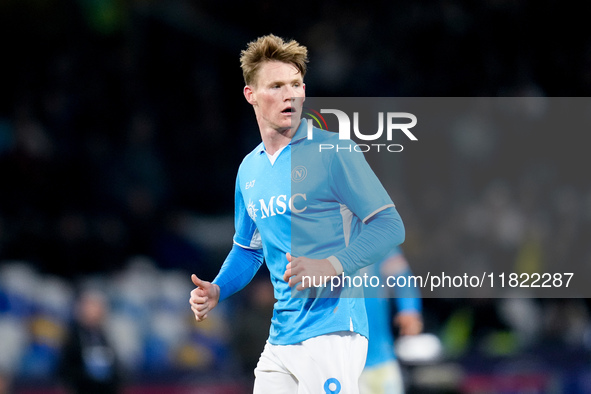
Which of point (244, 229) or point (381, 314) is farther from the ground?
point (244, 229)

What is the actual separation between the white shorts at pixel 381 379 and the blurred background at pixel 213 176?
58.0 inches

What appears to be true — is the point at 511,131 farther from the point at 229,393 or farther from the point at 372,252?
the point at 372,252

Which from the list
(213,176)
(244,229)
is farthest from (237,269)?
(213,176)

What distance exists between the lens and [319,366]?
3.64 m

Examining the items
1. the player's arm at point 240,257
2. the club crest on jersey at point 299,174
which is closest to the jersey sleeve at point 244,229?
the player's arm at point 240,257

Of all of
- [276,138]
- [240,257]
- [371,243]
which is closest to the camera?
[371,243]

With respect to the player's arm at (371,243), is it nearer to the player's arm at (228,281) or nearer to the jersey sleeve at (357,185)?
the jersey sleeve at (357,185)

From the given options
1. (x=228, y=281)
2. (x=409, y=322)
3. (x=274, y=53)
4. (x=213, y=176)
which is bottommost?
(x=409, y=322)

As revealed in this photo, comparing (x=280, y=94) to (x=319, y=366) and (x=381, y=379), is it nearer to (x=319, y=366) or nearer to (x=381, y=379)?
(x=319, y=366)

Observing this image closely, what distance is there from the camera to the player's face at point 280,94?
3.91m

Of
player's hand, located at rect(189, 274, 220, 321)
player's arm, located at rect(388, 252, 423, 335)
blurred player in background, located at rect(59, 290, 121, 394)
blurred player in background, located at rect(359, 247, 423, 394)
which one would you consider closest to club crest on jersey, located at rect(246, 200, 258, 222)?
player's hand, located at rect(189, 274, 220, 321)

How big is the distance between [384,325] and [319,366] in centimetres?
123

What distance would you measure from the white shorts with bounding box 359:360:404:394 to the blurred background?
147 centimetres

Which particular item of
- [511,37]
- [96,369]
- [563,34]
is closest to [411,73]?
[511,37]
